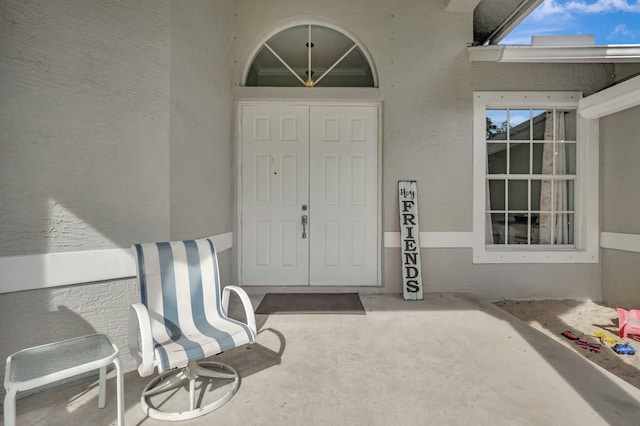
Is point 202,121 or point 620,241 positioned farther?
point 620,241

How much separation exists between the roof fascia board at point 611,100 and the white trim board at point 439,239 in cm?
223

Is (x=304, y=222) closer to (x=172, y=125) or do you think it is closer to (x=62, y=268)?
(x=172, y=125)

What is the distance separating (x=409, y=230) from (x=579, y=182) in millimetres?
2522

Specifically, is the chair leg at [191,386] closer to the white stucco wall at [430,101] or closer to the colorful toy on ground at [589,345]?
the white stucco wall at [430,101]

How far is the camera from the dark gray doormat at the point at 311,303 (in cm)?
334

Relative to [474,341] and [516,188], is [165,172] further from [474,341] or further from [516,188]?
[516,188]

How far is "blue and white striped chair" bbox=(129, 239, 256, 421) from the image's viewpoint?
164 cm

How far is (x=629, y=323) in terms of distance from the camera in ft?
9.95

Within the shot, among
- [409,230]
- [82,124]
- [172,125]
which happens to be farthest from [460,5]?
[82,124]

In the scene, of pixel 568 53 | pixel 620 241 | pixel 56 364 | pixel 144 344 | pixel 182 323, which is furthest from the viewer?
pixel 620 241

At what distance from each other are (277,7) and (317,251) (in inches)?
131

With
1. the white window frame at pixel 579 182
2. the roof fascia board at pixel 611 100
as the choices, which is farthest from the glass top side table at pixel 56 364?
the roof fascia board at pixel 611 100

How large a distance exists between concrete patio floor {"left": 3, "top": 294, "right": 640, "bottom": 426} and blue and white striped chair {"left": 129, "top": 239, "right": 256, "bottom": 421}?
122mm

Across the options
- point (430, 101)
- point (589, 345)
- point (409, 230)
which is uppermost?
point (430, 101)
